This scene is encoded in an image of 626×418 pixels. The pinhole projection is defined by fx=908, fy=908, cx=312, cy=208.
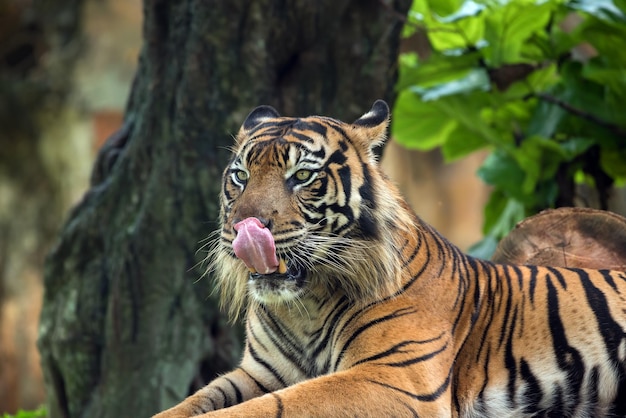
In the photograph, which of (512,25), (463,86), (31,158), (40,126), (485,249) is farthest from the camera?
(31,158)

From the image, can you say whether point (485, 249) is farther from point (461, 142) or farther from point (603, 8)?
point (603, 8)

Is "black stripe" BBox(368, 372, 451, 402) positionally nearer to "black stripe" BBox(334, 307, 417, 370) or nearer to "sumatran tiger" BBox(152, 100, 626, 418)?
"sumatran tiger" BBox(152, 100, 626, 418)

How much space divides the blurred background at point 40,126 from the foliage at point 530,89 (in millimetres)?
6529

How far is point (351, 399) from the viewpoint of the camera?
332 centimetres

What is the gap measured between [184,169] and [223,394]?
2.27m

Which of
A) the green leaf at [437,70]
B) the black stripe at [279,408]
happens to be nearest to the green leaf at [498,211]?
the green leaf at [437,70]

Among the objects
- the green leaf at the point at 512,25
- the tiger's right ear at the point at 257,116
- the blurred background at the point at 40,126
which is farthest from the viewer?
the blurred background at the point at 40,126

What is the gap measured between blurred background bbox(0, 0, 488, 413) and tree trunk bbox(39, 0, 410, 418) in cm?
668

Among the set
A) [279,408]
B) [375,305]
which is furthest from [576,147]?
[279,408]

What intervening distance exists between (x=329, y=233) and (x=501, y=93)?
360cm

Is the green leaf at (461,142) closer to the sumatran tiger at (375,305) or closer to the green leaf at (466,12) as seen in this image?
the green leaf at (466,12)

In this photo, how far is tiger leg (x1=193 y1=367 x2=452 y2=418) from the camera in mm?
3279

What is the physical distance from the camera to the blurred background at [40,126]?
1247 cm

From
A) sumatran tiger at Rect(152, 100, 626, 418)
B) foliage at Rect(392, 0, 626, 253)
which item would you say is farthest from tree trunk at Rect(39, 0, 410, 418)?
sumatran tiger at Rect(152, 100, 626, 418)
